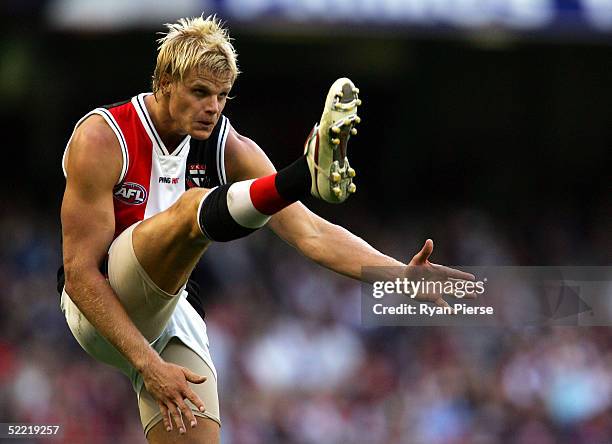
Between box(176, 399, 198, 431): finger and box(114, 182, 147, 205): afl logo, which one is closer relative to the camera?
box(176, 399, 198, 431): finger

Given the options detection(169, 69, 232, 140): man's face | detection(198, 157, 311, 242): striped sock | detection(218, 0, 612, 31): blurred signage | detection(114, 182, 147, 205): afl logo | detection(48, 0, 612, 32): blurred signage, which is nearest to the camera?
detection(198, 157, 311, 242): striped sock

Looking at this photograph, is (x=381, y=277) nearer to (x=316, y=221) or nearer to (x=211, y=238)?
(x=316, y=221)

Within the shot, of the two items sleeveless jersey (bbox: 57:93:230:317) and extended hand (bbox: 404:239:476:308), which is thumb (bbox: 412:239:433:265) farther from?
sleeveless jersey (bbox: 57:93:230:317)

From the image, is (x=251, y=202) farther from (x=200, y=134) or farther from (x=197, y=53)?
(x=197, y=53)

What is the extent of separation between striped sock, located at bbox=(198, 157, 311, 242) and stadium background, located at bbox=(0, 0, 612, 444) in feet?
14.2

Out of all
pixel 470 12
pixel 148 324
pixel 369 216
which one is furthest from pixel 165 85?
pixel 369 216

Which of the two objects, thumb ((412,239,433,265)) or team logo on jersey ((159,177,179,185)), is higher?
team logo on jersey ((159,177,179,185))

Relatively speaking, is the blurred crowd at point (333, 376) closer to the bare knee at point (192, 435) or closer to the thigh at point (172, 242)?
the bare knee at point (192, 435)

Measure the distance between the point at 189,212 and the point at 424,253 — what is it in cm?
90

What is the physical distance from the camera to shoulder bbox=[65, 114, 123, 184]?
4.36 metres

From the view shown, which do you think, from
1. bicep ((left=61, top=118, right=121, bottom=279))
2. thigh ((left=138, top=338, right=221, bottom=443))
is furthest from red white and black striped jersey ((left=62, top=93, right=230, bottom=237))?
thigh ((left=138, top=338, right=221, bottom=443))

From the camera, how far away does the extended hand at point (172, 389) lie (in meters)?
4.10

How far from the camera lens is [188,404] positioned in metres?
4.70

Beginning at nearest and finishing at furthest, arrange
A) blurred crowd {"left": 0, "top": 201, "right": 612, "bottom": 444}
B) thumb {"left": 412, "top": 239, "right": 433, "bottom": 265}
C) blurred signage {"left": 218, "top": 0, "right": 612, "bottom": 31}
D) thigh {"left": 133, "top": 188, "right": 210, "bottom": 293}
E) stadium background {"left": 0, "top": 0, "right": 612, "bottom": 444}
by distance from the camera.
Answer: thigh {"left": 133, "top": 188, "right": 210, "bottom": 293} → thumb {"left": 412, "top": 239, "right": 433, "bottom": 265} → blurred crowd {"left": 0, "top": 201, "right": 612, "bottom": 444} → stadium background {"left": 0, "top": 0, "right": 612, "bottom": 444} → blurred signage {"left": 218, "top": 0, "right": 612, "bottom": 31}
